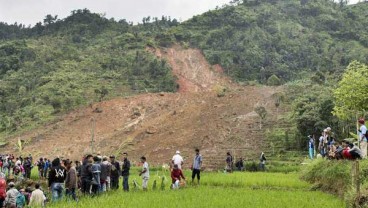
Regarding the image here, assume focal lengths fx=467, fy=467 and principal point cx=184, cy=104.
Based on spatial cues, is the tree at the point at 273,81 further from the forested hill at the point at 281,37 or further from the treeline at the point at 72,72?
the treeline at the point at 72,72

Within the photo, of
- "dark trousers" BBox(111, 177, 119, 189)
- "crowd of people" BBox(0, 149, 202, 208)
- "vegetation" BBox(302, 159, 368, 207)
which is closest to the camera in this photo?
"vegetation" BBox(302, 159, 368, 207)

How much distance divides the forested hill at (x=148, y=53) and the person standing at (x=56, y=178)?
122 feet

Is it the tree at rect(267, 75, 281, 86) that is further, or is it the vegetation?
the tree at rect(267, 75, 281, 86)

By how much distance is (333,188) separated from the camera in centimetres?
1661

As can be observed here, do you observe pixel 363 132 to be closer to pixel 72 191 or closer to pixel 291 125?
pixel 72 191

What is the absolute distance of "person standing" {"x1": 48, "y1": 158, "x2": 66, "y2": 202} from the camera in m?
15.0

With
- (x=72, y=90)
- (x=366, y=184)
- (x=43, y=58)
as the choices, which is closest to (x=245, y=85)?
(x=72, y=90)

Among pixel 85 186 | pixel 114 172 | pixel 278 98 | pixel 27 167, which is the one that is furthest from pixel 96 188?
pixel 278 98

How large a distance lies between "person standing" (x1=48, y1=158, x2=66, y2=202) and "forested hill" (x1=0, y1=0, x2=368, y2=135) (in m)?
37.1

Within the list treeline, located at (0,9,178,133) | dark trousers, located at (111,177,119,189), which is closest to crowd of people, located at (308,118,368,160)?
dark trousers, located at (111,177,119,189)

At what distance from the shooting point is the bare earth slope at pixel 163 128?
1521 inches

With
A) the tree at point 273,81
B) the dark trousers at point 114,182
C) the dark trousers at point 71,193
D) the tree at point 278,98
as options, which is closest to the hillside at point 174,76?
the tree at point 278,98

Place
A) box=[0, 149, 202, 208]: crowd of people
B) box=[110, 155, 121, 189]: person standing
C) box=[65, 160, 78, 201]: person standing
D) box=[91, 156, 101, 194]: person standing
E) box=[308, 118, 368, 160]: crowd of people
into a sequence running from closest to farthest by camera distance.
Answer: box=[308, 118, 368, 160]: crowd of people
box=[0, 149, 202, 208]: crowd of people
box=[65, 160, 78, 201]: person standing
box=[91, 156, 101, 194]: person standing
box=[110, 155, 121, 189]: person standing

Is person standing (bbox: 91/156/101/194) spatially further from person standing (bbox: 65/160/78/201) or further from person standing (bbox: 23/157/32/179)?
person standing (bbox: 23/157/32/179)
